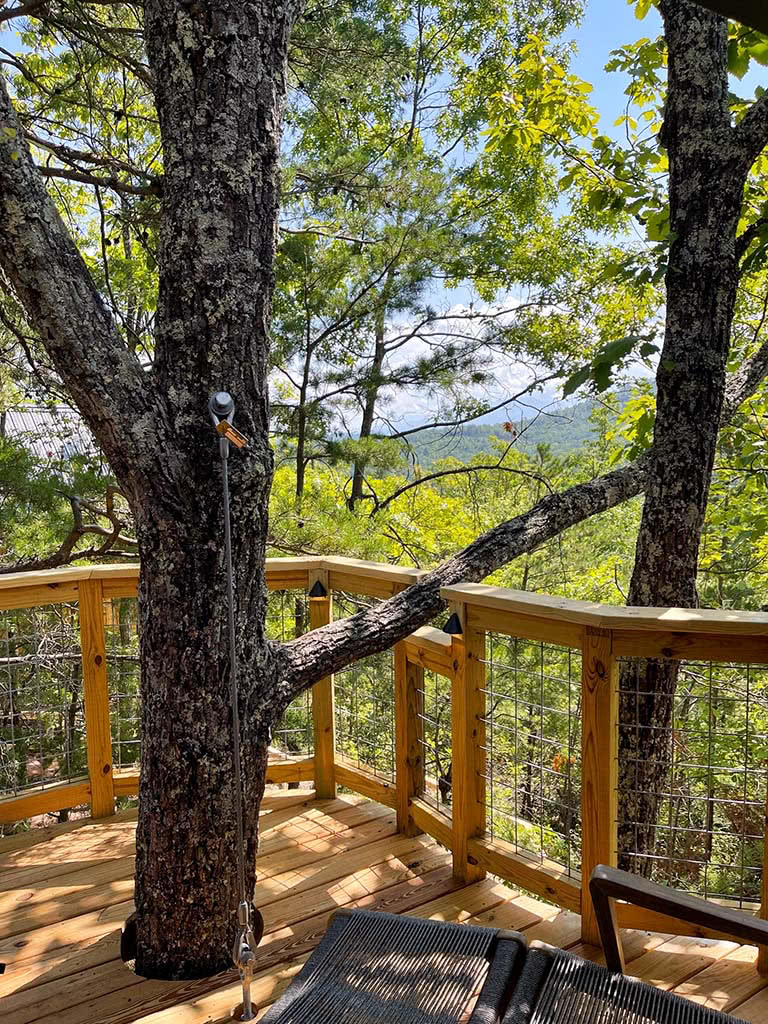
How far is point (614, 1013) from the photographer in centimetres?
145

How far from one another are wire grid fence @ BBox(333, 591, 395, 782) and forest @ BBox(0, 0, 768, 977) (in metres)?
0.04

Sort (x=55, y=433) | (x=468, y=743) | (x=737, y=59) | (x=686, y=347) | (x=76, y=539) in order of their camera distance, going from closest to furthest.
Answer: (x=468, y=743) < (x=737, y=59) < (x=686, y=347) < (x=76, y=539) < (x=55, y=433)

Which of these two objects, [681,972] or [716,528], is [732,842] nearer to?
[716,528]

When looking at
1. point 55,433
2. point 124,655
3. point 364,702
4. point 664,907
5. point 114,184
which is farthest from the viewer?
point 55,433

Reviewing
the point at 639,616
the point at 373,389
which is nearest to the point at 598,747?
the point at 639,616

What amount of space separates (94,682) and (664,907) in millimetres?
2454

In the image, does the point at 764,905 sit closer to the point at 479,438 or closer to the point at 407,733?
the point at 407,733

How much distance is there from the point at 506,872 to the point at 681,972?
0.57 metres

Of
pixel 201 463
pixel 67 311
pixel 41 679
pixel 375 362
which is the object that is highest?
pixel 375 362

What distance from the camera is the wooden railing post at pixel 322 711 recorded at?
10.8 feet

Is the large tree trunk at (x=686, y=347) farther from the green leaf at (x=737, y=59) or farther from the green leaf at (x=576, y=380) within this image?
the green leaf at (x=576, y=380)

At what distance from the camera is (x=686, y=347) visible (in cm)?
311

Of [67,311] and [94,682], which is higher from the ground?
[67,311]

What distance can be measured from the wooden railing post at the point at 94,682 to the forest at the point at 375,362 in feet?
0.78
